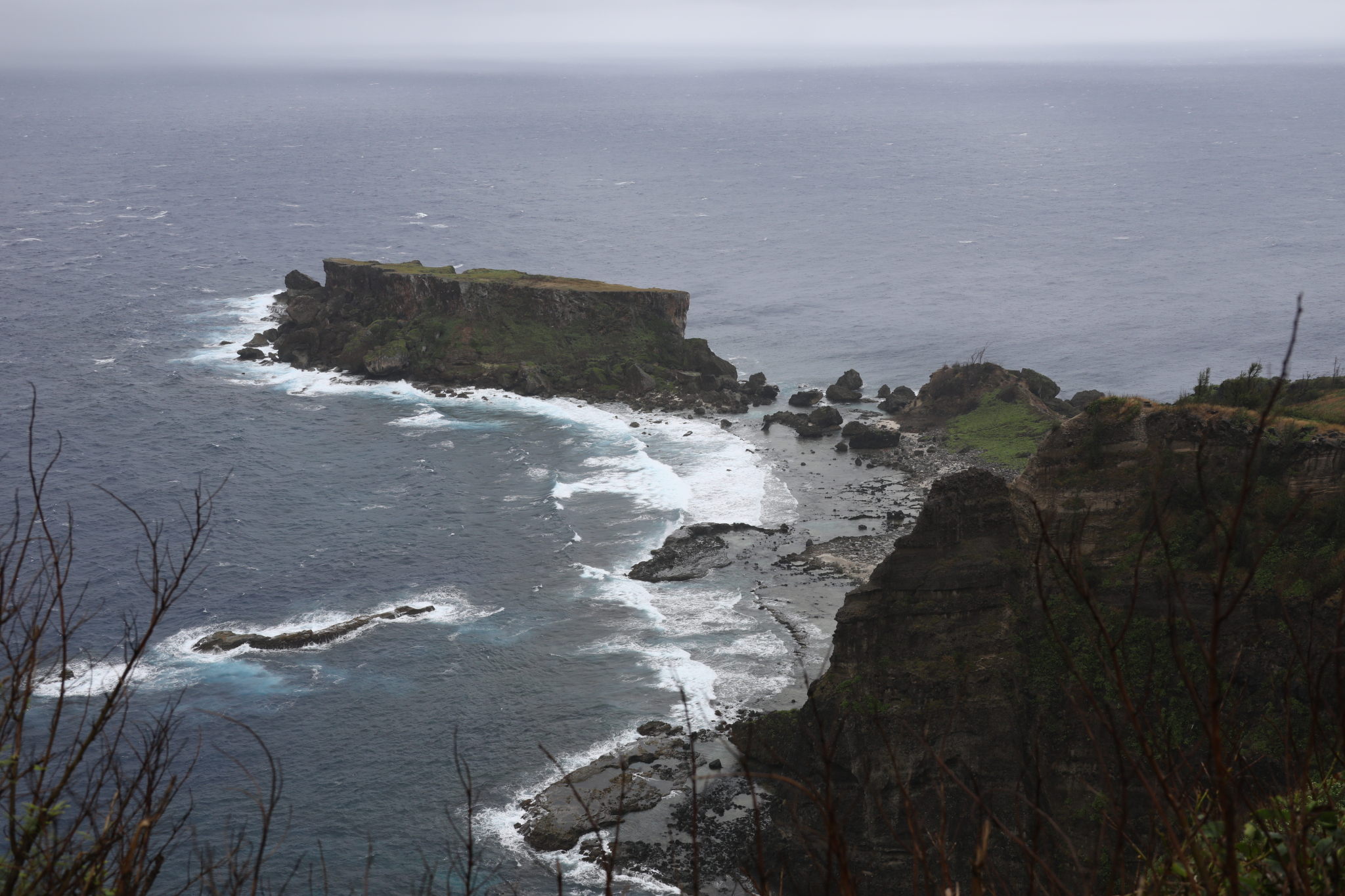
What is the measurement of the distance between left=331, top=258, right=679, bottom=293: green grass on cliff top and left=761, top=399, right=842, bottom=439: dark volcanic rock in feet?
69.3

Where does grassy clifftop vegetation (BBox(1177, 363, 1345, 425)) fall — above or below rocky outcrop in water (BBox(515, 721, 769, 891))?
above

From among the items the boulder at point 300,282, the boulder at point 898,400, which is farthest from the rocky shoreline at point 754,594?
the boulder at point 300,282

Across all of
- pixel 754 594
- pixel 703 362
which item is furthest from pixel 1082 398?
pixel 754 594

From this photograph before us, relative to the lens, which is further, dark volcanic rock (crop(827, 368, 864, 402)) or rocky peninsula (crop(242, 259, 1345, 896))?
dark volcanic rock (crop(827, 368, 864, 402))

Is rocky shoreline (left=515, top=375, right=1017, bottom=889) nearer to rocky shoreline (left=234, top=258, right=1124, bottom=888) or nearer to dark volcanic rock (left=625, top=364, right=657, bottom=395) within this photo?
rocky shoreline (left=234, top=258, right=1124, bottom=888)

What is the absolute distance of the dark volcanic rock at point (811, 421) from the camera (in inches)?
3693

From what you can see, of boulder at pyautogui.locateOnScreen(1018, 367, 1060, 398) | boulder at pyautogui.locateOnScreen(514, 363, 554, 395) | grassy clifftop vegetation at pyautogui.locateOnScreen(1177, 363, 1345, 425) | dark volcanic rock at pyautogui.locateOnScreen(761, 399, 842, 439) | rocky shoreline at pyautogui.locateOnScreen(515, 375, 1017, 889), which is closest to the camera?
rocky shoreline at pyautogui.locateOnScreen(515, 375, 1017, 889)

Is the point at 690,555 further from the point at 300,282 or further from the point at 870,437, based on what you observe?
the point at 300,282

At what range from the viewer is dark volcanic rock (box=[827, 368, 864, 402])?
104 m

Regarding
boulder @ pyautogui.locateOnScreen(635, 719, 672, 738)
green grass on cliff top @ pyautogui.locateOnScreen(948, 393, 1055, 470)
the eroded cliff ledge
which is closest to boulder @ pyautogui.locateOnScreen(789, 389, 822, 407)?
the eroded cliff ledge

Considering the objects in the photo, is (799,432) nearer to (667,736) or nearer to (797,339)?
(797,339)

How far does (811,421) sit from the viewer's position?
95.1 metres

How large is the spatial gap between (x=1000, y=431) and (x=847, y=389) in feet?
56.4

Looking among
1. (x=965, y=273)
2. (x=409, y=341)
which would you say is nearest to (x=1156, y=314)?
(x=965, y=273)
